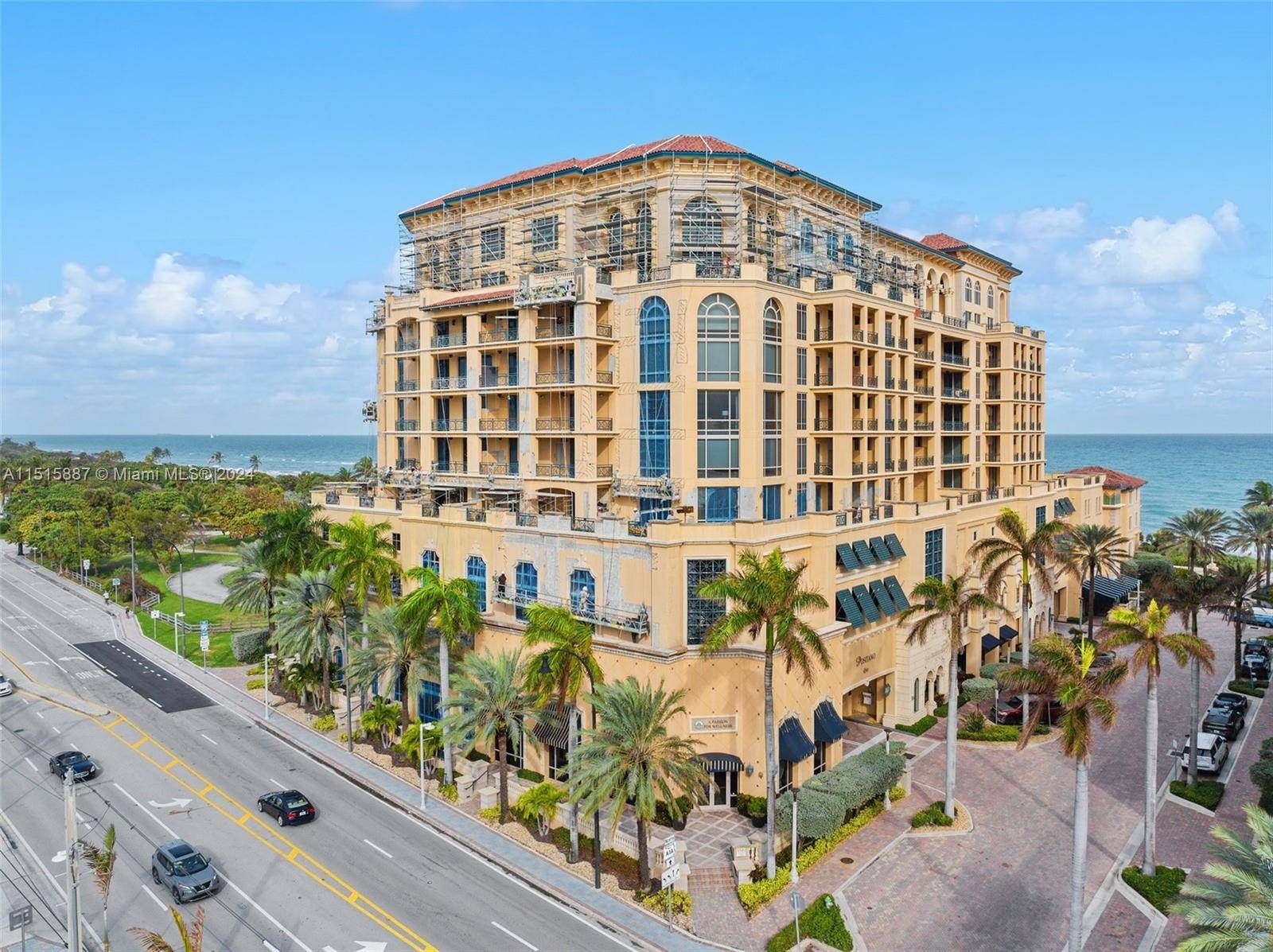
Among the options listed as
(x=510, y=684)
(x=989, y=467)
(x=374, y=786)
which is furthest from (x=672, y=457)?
(x=989, y=467)

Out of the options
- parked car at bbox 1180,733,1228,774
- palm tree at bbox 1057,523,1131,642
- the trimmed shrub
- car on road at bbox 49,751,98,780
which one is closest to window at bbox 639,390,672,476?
parked car at bbox 1180,733,1228,774

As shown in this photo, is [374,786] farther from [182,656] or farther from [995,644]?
[995,644]

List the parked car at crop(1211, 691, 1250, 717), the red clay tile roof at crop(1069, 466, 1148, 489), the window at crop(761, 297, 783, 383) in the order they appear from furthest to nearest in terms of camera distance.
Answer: the red clay tile roof at crop(1069, 466, 1148, 489)
the parked car at crop(1211, 691, 1250, 717)
the window at crop(761, 297, 783, 383)

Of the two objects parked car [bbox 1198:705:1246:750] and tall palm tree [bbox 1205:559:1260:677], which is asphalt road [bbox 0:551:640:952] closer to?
parked car [bbox 1198:705:1246:750]

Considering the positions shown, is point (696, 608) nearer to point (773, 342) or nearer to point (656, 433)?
point (656, 433)

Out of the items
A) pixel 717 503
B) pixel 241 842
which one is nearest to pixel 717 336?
pixel 717 503

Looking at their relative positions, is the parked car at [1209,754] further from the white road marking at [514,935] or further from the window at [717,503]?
the white road marking at [514,935]

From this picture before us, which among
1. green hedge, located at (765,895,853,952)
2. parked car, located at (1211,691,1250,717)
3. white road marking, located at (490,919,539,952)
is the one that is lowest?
white road marking, located at (490,919,539,952)

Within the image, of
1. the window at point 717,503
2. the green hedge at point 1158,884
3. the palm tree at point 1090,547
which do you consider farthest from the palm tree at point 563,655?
the palm tree at point 1090,547
